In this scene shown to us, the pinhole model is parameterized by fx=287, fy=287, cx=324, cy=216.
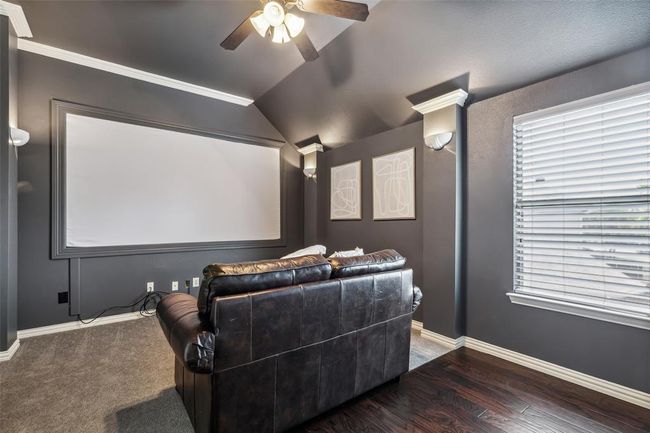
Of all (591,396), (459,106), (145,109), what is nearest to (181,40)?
(145,109)

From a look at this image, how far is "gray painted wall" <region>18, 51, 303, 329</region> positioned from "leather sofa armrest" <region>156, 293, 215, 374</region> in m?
2.31

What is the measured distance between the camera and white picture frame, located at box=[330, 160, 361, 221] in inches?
156

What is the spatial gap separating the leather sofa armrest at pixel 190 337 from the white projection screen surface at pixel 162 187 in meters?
2.36

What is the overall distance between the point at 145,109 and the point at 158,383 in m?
3.10

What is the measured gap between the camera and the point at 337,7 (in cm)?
189

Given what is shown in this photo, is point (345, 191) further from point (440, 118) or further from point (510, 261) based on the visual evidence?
point (510, 261)

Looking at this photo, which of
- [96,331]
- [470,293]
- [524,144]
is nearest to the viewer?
[524,144]

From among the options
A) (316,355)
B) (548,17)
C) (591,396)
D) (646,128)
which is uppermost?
(548,17)

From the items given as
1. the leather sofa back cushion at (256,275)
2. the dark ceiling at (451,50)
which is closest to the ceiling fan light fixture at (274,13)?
the dark ceiling at (451,50)

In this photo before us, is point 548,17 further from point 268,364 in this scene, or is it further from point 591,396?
point 268,364

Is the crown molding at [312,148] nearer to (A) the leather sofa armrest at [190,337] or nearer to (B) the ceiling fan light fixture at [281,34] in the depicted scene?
(B) the ceiling fan light fixture at [281,34]

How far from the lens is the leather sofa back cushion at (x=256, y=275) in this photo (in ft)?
4.38

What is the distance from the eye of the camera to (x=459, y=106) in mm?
2775

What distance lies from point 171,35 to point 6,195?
2.02 meters
